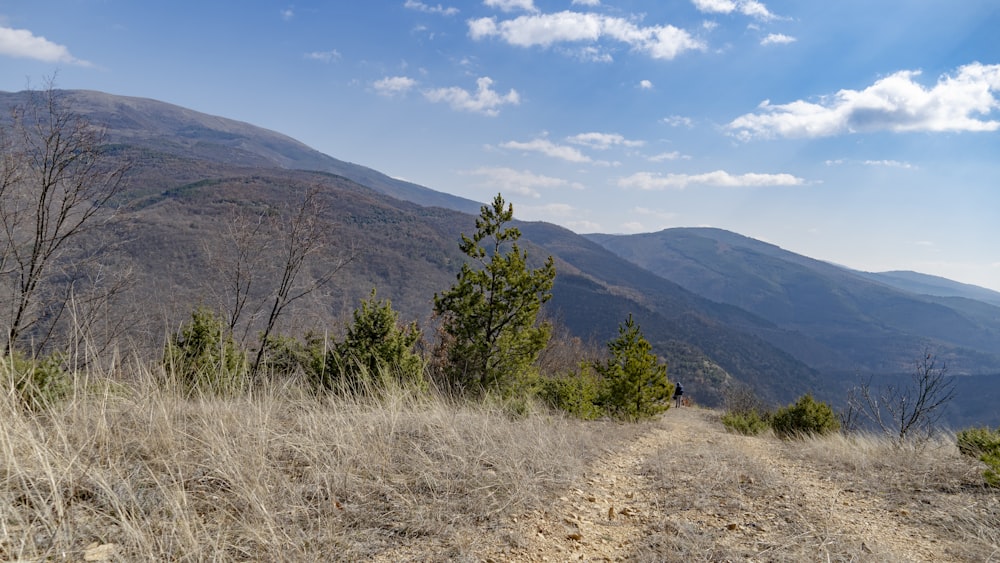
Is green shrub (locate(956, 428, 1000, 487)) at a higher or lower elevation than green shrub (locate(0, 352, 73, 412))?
higher

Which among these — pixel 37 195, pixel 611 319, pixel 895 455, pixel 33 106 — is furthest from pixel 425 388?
pixel 611 319

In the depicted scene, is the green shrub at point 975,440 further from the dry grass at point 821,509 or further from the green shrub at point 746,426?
the green shrub at point 746,426

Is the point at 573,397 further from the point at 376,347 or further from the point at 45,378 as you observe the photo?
the point at 45,378

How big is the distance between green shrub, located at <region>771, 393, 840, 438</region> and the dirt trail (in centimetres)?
1122

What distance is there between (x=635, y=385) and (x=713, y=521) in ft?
34.4

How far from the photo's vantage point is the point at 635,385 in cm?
1416

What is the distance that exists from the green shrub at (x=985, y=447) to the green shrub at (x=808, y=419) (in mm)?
6871

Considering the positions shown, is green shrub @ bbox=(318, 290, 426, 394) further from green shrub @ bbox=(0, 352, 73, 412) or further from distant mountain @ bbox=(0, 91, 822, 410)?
distant mountain @ bbox=(0, 91, 822, 410)

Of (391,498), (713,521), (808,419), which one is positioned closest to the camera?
(391,498)

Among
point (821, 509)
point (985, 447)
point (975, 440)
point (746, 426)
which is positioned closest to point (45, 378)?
point (821, 509)

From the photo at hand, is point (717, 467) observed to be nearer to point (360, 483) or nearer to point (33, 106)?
point (360, 483)

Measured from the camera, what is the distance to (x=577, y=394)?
12.2 meters

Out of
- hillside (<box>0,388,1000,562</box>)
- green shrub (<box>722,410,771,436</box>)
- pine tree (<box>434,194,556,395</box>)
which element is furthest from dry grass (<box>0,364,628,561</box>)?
green shrub (<box>722,410,771,436</box>)

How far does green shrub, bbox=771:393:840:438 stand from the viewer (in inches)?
598
